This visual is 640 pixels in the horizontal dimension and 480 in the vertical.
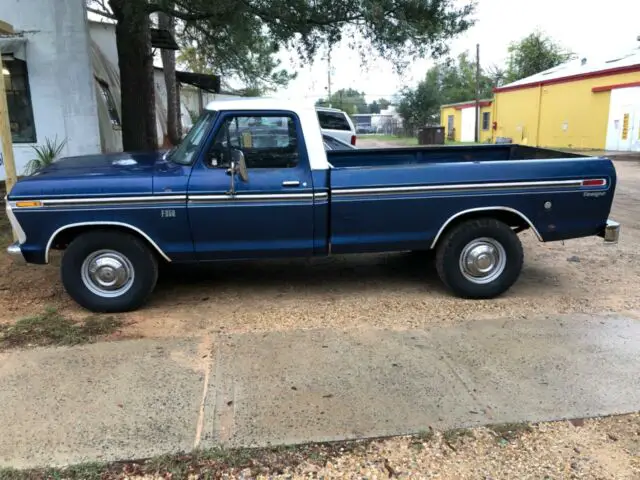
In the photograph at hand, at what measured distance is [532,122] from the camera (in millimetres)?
30219

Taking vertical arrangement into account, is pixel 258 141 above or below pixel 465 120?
below

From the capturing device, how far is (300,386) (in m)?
3.69

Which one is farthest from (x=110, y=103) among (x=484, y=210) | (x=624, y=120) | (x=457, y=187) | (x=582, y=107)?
(x=582, y=107)

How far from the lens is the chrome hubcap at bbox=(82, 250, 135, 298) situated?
486 cm

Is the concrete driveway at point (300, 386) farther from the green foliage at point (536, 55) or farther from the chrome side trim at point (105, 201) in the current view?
the green foliage at point (536, 55)

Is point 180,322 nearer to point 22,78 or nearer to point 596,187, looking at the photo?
point 596,187

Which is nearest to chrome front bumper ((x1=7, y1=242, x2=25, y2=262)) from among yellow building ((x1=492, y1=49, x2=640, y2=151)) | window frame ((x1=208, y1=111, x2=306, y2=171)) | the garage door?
window frame ((x1=208, y1=111, x2=306, y2=171))

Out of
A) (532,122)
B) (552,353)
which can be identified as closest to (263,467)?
(552,353)

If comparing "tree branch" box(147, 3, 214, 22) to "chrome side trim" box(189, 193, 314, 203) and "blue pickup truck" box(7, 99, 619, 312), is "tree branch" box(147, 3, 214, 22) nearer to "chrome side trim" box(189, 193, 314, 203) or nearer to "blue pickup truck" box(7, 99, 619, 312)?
"blue pickup truck" box(7, 99, 619, 312)

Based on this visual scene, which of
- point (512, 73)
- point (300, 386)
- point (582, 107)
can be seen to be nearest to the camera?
point (300, 386)

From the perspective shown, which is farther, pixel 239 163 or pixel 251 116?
pixel 251 116

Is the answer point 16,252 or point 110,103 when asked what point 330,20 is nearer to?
point 16,252

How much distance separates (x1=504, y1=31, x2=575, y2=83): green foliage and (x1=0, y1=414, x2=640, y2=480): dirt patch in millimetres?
45329

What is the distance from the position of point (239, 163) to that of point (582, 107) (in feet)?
84.0
